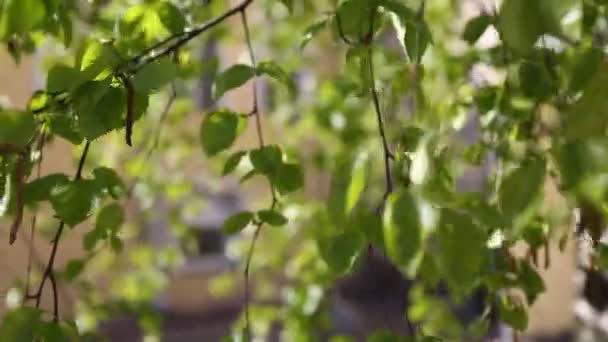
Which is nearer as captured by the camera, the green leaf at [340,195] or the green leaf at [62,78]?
the green leaf at [340,195]

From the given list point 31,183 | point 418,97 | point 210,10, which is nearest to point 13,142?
point 31,183

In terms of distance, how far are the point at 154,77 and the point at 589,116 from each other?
36cm

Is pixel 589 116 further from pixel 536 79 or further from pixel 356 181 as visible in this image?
pixel 536 79

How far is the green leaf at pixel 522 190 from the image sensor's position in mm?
450

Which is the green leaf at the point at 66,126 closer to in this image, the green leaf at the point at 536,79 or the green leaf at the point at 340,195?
the green leaf at the point at 340,195

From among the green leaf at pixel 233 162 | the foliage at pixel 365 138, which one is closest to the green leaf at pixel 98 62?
the foliage at pixel 365 138

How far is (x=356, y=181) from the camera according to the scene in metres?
0.54

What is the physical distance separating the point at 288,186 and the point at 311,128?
1.48 m

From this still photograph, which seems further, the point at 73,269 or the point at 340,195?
the point at 73,269

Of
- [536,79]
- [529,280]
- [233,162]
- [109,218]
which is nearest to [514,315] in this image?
[529,280]

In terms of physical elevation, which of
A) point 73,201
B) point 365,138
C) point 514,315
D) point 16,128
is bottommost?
point 365,138

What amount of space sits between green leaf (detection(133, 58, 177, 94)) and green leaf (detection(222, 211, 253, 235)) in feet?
1.31

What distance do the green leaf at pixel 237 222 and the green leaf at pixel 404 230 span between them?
57 cm

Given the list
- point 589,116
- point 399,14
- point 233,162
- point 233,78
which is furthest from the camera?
point 233,162
